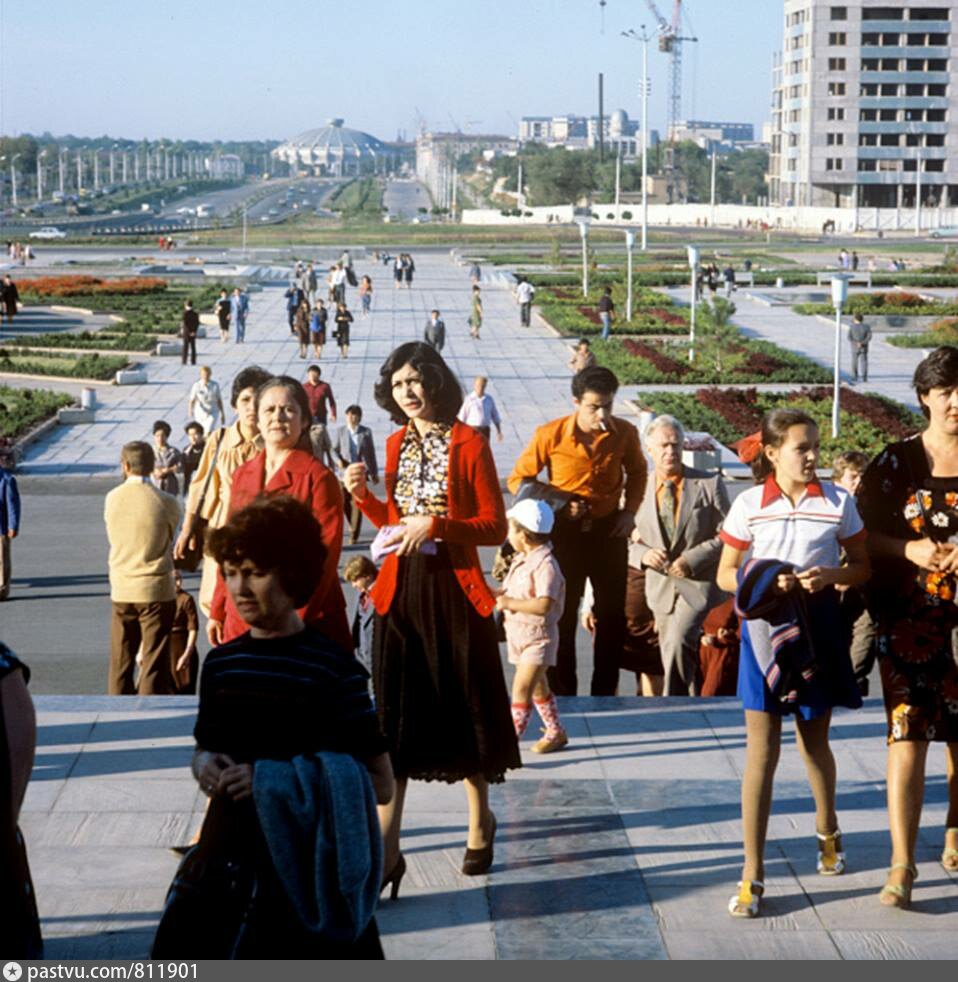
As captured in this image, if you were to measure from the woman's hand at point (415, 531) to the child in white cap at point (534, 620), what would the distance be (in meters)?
1.36

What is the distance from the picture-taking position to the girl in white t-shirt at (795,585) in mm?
5074

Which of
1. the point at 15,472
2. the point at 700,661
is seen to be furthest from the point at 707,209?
the point at 700,661

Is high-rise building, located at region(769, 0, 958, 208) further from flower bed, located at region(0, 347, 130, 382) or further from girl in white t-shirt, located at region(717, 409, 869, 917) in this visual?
girl in white t-shirt, located at region(717, 409, 869, 917)

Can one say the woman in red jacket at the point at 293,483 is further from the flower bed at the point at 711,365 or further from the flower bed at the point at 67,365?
the flower bed at the point at 67,365

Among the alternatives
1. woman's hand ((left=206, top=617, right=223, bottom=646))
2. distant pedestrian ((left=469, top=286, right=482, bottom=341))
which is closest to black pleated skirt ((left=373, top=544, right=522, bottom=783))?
woman's hand ((left=206, top=617, right=223, bottom=646))

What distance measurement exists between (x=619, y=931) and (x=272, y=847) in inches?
75.8

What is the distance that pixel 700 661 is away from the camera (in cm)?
764

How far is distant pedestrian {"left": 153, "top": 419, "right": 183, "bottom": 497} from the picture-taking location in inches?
551

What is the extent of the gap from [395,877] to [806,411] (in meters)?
15.8

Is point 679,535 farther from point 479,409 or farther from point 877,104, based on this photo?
point 877,104

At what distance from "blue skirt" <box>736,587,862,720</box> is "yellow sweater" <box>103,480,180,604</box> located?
3.39 metres

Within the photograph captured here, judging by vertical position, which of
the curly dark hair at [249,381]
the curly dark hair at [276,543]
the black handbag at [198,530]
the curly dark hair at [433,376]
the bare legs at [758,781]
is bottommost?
the bare legs at [758,781]

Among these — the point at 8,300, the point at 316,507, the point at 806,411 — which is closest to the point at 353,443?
the point at 806,411

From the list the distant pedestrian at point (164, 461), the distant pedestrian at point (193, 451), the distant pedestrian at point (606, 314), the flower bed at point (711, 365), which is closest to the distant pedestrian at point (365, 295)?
the distant pedestrian at point (606, 314)
